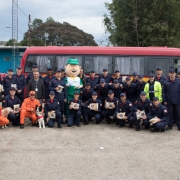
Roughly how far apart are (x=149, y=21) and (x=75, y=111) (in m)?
11.3

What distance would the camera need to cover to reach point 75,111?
8625 mm

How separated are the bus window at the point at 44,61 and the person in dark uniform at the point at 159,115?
4.75m

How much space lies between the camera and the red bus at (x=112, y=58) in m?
10.5

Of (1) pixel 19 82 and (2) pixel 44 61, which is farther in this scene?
(2) pixel 44 61

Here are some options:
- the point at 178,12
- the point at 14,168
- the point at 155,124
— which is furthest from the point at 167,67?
the point at 178,12

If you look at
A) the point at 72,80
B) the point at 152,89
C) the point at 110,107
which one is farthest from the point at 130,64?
the point at 72,80

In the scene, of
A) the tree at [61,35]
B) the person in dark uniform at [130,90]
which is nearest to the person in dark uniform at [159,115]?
the person in dark uniform at [130,90]

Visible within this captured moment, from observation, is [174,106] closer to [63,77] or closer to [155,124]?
[155,124]

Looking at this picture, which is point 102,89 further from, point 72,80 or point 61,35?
point 61,35

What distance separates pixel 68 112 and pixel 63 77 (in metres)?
1.14

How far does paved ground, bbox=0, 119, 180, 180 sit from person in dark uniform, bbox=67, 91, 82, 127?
0.33 metres

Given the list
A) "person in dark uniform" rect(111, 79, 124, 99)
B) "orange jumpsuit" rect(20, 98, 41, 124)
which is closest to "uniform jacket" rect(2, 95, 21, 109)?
"orange jumpsuit" rect(20, 98, 41, 124)

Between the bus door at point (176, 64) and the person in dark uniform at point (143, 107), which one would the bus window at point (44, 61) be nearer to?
the person in dark uniform at point (143, 107)

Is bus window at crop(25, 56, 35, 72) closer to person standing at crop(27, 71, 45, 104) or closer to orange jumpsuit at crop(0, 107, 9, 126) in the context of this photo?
person standing at crop(27, 71, 45, 104)
